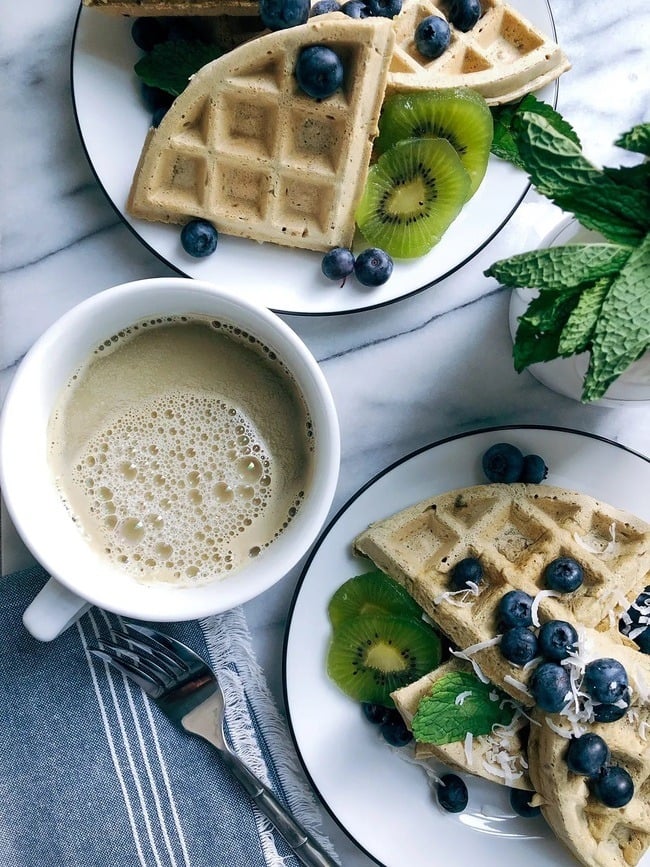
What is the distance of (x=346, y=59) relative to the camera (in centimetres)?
138

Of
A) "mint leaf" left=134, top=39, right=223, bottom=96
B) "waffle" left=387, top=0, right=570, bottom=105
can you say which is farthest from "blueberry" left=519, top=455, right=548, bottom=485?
"mint leaf" left=134, top=39, right=223, bottom=96

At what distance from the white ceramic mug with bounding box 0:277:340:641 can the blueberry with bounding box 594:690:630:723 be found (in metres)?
0.51

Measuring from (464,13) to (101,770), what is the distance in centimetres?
140

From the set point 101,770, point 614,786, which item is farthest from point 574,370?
point 101,770

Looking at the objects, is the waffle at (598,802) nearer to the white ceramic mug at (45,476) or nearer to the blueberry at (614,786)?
the blueberry at (614,786)

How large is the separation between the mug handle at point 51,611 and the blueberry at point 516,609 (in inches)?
25.0

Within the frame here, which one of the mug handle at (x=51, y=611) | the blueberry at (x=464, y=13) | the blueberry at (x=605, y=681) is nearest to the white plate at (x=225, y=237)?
the blueberry at (x=464, y=13)

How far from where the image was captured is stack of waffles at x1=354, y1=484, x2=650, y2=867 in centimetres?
136

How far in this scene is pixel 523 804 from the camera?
4.91 ft

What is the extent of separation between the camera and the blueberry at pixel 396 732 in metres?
1.49

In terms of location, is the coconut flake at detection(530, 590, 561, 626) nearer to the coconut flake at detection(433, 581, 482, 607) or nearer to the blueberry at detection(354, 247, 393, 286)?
the coconut flake at detection(433, 581, 482, 607)

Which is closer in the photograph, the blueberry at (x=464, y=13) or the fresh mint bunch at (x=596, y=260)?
the fresh mint bunch at (x=596, y=260)

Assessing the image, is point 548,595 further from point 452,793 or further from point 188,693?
point 188,693

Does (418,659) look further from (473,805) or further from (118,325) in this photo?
(118,325)
